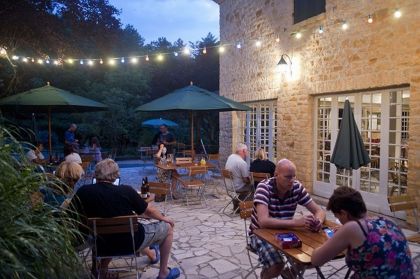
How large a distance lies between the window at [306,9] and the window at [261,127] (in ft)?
7.23

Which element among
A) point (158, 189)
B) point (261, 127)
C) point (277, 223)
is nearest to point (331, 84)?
point (261, 127)

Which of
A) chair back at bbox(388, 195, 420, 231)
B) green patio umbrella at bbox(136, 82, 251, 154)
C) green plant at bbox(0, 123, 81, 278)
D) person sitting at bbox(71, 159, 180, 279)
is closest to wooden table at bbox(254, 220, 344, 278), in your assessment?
person sitting at bbox(71, 159, 180, 279)

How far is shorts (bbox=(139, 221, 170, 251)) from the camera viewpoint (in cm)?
356

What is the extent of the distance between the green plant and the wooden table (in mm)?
1386

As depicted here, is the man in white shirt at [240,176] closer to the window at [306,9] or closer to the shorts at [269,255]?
the shorts at [269,255]

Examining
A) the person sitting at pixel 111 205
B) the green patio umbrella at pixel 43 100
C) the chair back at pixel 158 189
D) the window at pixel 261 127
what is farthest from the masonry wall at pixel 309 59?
the green patio umbrella at pixel 43 100

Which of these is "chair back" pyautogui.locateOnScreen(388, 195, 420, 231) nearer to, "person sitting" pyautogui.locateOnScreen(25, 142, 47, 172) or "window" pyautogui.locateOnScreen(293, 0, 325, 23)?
"person sitting" pyautogui.locateOnScreen(25, 142, 47, 172)

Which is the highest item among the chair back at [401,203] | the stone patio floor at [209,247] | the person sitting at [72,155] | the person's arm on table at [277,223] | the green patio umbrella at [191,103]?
the green patio umbrella at [191,103]

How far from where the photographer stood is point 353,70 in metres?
6.51

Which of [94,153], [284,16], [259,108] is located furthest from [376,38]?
[94,153]

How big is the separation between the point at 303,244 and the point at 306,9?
6359 millimetres

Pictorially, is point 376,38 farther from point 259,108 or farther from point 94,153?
point 94,153

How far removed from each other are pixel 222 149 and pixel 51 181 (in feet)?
31.5

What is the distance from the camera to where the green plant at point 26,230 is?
71.6 inches
